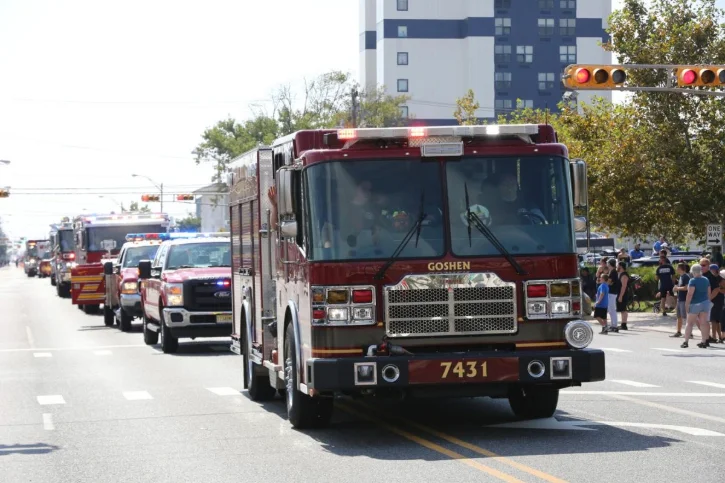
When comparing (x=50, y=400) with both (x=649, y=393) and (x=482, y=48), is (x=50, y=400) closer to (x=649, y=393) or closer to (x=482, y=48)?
(x=649, y=393)

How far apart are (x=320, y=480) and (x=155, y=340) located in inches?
704

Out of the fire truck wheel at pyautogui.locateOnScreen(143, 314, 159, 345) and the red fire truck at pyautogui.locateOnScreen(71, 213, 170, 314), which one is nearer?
the fire truck wheel at pyautogui.locateOnScreen(143, 314, 159, 345)

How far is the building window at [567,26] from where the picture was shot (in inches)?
4919

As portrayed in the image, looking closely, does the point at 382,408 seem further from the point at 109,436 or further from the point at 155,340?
the point at 155,340

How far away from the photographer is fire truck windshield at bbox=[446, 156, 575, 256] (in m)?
11.9

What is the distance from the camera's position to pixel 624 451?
1102 cm

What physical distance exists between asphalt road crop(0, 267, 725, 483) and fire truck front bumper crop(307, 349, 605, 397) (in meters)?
0.52

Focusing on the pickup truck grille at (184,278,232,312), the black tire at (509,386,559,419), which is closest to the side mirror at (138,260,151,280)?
the pickup truck grille at (184,278,232,312)

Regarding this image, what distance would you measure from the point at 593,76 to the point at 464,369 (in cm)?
1483

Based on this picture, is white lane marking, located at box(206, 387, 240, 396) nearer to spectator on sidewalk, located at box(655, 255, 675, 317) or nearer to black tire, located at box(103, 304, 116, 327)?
black tire, located at box(103, 304, 116, 327)

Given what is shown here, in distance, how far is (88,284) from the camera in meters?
37.7

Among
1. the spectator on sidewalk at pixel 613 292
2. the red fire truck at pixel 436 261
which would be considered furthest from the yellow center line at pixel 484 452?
the spectator on sidewalk at pixel 613 292

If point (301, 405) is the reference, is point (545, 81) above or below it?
above

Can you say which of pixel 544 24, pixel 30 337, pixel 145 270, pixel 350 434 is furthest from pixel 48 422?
pixel 544 24
